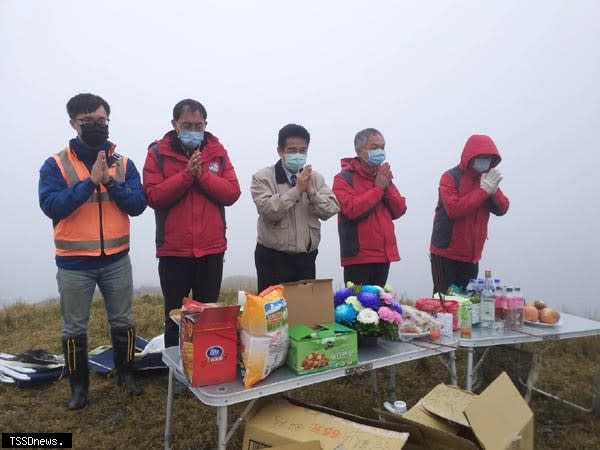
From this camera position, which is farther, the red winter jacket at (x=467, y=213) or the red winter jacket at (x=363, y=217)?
the red winter jacket at (x=467, y=213)

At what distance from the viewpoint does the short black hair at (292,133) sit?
343 cm

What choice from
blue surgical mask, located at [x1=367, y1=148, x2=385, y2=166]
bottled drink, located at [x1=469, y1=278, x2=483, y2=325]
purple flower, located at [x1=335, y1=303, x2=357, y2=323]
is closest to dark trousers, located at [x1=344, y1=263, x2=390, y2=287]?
bottled drink, located at [x1=469, y1=278, x2=483, y2=325]

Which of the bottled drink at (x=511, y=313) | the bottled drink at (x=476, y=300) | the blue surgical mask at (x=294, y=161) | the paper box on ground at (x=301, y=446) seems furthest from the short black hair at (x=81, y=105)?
the bottled drink at (x=511, y=313)

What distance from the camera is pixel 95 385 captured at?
3.73 meters

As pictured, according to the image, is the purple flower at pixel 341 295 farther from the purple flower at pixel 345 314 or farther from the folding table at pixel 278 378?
the folding table at pixel 278 378

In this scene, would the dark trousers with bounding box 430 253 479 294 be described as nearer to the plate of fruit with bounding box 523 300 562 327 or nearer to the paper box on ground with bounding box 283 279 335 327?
the plate of fruit with bounding box 523 300 562 327

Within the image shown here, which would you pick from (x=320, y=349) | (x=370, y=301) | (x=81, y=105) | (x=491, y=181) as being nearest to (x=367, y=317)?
(x=370, y=301)

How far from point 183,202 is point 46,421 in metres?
1.78

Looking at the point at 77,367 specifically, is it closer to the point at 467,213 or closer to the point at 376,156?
the point at 376,156

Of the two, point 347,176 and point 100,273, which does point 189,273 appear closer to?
point 100,273

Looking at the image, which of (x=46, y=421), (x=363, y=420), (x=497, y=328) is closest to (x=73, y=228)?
(x=46, y=421)

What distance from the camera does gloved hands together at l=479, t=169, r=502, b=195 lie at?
382cm

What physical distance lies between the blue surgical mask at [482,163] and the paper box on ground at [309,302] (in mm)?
2132

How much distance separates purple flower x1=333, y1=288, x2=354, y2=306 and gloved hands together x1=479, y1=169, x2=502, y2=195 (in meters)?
1.77
